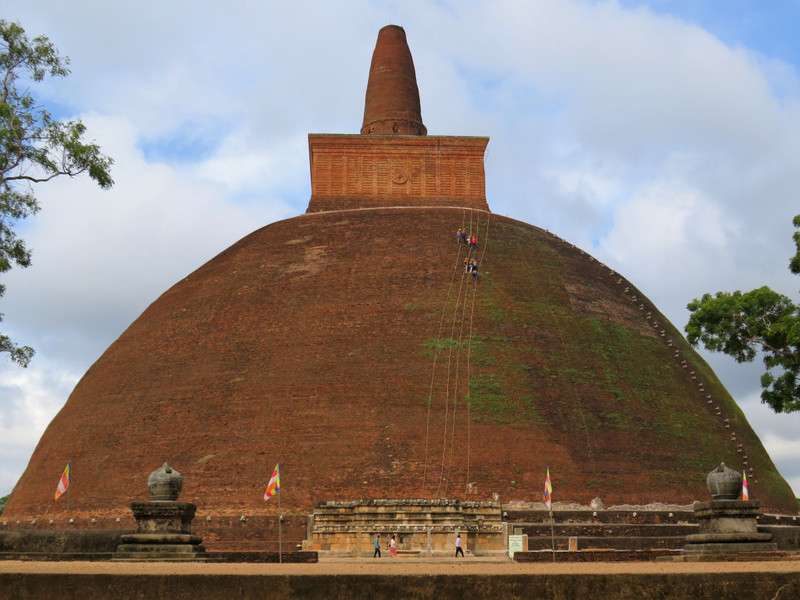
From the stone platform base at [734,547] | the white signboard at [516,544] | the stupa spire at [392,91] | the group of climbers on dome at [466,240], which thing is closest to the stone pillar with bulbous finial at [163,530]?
the stone platform base at [734,547]

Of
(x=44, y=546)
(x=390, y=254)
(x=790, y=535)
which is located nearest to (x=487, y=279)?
(x=390, y=254)

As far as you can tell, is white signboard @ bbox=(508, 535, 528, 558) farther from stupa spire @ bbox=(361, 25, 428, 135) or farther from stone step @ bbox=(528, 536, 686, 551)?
stupa spire @ bbox=(361, 25, 428, 135)

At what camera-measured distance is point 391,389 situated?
25156mm

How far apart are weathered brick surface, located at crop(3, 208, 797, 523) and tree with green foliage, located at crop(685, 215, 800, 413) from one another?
4378 mm

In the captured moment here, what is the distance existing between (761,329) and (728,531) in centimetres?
1219

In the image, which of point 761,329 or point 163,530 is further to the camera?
point 761,329

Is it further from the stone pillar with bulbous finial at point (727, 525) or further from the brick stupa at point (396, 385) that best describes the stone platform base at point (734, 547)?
the brick stupa at point (396, 385)

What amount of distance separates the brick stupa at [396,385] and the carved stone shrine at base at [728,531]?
12.1 meters

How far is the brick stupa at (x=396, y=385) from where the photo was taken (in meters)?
23.7

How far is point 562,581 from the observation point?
4.81 m

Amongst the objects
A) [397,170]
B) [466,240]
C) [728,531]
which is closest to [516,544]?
[728,531]

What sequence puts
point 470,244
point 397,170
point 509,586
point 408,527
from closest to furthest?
point 509,586 → point 408,527 → point 470,244 → point 397,170

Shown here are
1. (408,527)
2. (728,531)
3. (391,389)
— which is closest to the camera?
(728,531)

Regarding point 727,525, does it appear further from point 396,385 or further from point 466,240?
point 466,240
